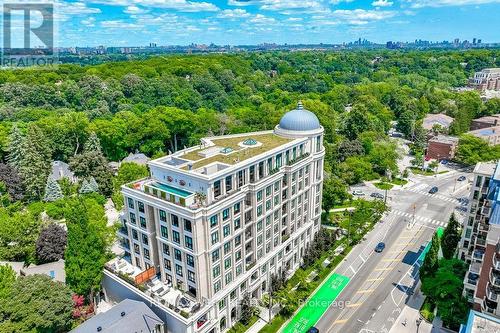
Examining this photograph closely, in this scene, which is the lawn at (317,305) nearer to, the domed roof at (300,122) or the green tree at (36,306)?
the domed roof at (300,122)

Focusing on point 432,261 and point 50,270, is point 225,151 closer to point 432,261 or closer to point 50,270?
point 50,270

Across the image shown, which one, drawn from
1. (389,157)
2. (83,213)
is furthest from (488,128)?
(83,213)

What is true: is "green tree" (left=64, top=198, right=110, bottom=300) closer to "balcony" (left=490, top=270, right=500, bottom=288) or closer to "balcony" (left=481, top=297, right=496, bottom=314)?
"balcony" (left=481, top=297, right=496, bottom=314)

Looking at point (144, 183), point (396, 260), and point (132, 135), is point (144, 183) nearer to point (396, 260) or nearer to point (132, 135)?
point (396, 260)

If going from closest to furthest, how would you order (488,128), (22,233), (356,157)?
1. (22,233)
2. (356,157)
3. (488,128)

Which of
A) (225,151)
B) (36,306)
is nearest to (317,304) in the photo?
(225,151)

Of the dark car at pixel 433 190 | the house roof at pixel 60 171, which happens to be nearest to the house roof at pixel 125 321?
the house roof at pixel 60 171

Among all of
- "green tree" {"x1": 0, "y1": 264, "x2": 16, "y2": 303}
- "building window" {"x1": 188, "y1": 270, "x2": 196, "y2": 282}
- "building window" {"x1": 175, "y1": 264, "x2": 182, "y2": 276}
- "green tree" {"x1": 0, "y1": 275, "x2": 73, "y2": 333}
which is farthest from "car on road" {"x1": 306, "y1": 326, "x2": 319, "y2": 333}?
"green tree" {"x1": 0, "y1": 264, "x2": 16, "y2": 303}
